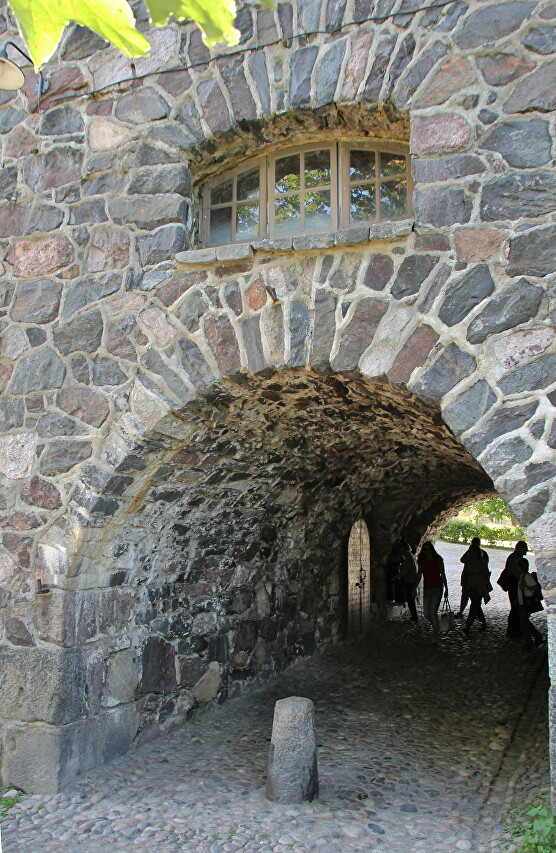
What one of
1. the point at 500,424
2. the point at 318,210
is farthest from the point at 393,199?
the point at 500,424

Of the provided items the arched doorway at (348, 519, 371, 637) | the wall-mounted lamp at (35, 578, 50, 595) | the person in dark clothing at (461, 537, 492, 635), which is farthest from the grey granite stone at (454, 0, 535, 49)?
the person in dark clothing at (461, 537, 492, 635)

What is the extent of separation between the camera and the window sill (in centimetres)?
395

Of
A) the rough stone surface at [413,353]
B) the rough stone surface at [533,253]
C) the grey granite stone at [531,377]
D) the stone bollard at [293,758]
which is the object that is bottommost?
the stone bollard at [293,758]

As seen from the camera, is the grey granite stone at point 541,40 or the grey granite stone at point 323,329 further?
the grey granite stone at point 323,329

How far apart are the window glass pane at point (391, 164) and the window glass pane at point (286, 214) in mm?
565

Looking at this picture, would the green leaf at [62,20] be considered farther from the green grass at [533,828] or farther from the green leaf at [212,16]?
the green grass at [533,828]

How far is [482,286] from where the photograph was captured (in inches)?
148

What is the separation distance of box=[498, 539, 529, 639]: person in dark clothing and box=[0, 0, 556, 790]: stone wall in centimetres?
415

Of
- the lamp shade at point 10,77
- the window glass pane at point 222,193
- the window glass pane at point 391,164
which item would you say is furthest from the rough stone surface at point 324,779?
the lamp shade at point 10,77

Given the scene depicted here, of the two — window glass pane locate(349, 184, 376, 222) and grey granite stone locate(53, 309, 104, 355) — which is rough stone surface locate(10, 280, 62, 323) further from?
window glass pane locate(349, 184, 376, 222)

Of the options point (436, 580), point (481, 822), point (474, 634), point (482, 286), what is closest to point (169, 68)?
point (482, 286)

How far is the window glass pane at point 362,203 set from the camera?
176 inches

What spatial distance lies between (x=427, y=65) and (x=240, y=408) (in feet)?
7.49

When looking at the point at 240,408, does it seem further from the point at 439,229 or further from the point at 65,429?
the point at 439,229
